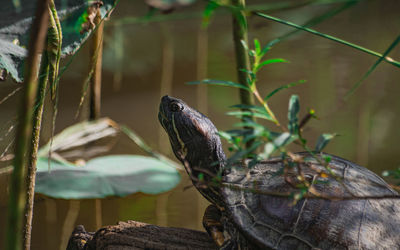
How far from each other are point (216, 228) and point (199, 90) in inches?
81.0

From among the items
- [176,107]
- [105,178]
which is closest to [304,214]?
[176,107]

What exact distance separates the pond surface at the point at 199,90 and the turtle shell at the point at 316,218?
332 mm

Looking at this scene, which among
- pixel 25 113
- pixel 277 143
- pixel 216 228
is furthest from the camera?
pixel 216 228

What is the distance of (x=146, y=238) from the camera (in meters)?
1.10

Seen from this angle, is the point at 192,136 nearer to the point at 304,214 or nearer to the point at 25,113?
the point at 304,214

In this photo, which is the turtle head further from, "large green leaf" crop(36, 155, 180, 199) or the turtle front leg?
"large green leaf" crop(36, 155, 180, 199)

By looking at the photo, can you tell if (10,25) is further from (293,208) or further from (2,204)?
(293,208)

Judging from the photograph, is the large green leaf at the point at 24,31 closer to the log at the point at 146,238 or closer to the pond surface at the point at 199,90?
the pond surface at the point at 199,90

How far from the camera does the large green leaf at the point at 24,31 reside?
113 cm

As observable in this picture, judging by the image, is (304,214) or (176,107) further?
(176,107)

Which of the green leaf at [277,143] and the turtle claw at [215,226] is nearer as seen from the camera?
the green leaf at [277,143]

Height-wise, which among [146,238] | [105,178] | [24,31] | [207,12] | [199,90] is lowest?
[146,238]

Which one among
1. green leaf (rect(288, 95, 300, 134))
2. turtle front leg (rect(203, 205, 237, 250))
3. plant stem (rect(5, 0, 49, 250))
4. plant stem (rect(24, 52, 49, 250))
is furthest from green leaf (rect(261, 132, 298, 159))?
plant stem (rect(24, 52, 49, 250))

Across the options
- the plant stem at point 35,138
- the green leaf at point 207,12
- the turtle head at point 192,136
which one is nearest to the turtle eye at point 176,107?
the turtle head at point 192,136
